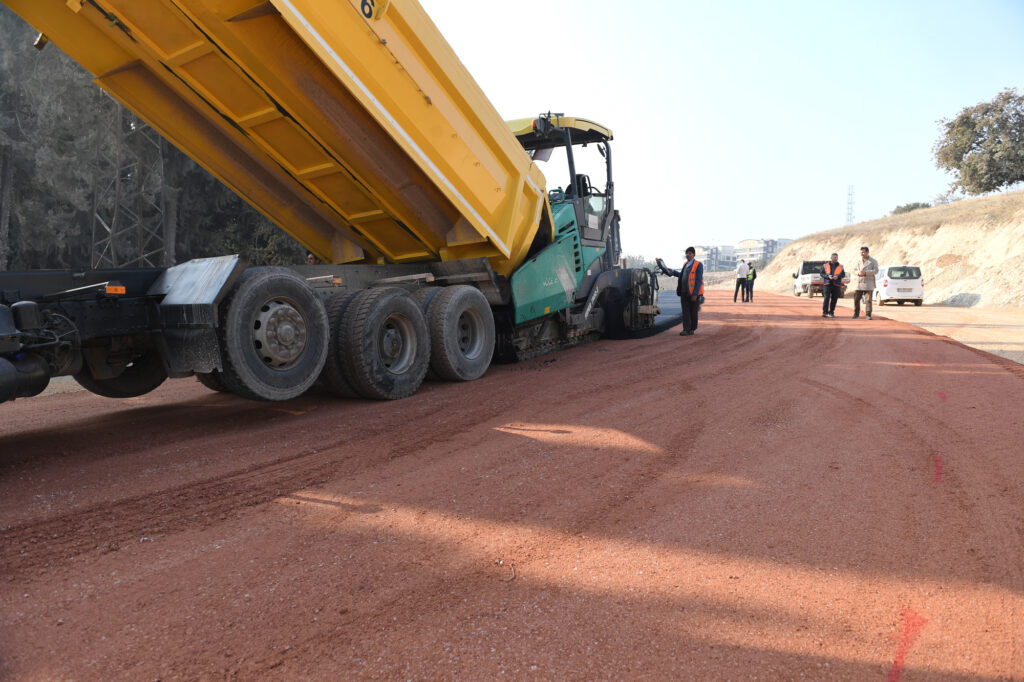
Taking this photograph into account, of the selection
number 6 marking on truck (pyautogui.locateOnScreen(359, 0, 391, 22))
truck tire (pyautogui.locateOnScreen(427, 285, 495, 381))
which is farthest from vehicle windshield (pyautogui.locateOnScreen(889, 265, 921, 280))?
number 6 marking on truck (pyautogui.locateOnScreen(359, 0, 391, 22))

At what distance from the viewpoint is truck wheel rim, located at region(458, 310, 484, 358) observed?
6887 mm

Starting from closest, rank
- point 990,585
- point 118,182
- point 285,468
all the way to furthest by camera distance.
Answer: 1. point 990,585
2. point 285,468
3. point 118,182

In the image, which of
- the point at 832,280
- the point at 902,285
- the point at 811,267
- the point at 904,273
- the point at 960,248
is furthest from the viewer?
the point at 960,248

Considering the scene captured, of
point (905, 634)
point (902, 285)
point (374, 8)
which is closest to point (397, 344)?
point (374, 8)

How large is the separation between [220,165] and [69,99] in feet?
53.0

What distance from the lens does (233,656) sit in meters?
1.95

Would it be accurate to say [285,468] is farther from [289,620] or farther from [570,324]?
[570,324]

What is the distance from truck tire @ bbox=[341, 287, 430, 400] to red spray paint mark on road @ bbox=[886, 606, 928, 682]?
14.2 feet

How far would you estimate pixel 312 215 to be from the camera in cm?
707

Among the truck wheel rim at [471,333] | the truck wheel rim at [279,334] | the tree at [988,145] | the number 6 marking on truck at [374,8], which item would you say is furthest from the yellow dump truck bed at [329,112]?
the tree at [988,145]

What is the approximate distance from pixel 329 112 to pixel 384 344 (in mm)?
2121

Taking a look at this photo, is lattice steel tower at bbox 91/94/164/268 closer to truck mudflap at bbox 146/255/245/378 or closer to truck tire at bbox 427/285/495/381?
truck tire at bbox 427/285/495/381

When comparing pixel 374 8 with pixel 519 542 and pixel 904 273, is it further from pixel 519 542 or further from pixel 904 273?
pixel 904 273

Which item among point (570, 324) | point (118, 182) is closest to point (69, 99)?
point (118, 182)
